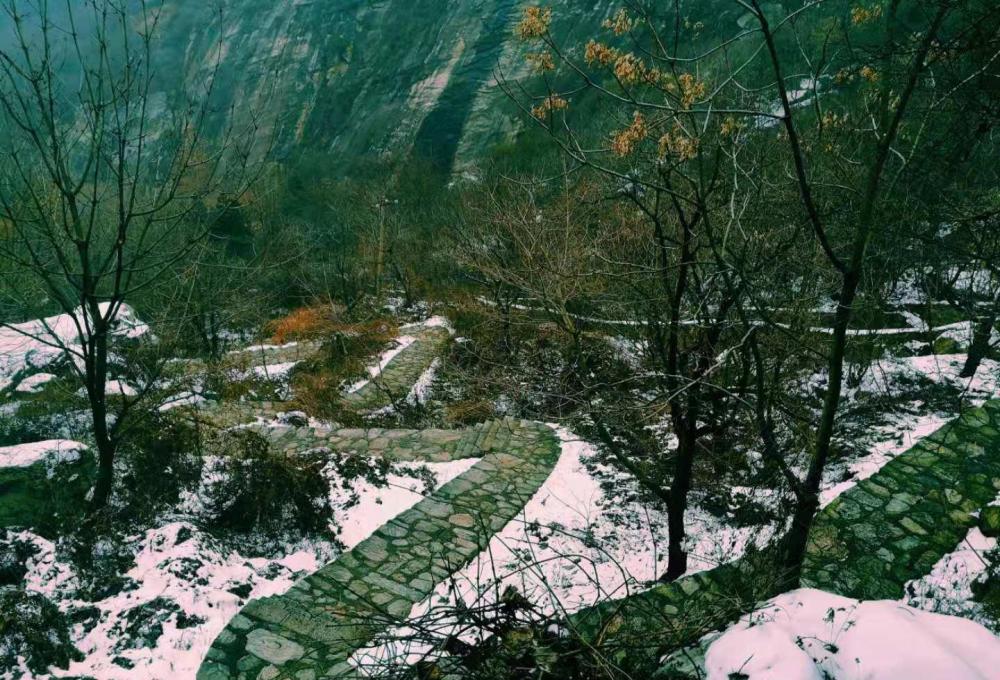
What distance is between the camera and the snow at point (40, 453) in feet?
16.2

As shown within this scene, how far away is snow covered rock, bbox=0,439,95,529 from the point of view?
4637mm

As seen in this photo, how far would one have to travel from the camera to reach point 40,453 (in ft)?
16.7

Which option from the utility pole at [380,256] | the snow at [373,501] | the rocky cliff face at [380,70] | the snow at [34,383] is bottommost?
the snow at [373,501]

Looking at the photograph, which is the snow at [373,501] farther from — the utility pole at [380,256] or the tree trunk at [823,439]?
the utility pole at [380,256]

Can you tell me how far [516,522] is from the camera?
6312 millimetres

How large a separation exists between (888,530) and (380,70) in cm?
4396

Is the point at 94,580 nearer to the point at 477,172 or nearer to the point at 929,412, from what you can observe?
the point at 929,412

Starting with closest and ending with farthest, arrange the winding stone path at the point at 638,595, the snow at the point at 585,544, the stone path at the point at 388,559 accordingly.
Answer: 1. the winding stone path at the point at 638,595
2. the stone path at the point at 388,559
3. the snow at the point at 585,544

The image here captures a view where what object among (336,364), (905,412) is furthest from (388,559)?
(336,364)

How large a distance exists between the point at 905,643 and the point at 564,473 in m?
4.95

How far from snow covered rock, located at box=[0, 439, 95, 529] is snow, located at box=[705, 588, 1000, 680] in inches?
200

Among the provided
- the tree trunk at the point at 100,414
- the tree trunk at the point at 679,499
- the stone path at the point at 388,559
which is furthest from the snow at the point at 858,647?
the tree trunk at the point at 100,414

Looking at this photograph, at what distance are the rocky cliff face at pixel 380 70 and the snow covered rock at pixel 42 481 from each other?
28.5m

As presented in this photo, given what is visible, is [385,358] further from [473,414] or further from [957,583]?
[957,583]
